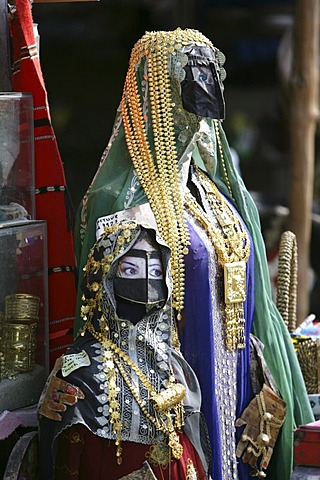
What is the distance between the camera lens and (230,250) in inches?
138

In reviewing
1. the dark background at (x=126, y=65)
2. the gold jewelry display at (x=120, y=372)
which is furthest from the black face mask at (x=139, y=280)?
the dark background at (x=126, y=65)

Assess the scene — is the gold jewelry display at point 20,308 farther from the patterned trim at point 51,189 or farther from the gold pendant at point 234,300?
the gold pendant at point 234,300

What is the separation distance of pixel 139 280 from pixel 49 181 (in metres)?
0.75

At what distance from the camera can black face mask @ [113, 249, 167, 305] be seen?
3096 mm

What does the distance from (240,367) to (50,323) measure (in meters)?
0.67

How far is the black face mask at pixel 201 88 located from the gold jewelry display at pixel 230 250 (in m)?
0.29

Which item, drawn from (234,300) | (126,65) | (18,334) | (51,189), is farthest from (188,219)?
(126,65)

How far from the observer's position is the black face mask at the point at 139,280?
310 cm

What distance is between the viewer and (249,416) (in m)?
3.60

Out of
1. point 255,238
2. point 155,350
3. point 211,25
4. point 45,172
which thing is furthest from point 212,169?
point 211,25

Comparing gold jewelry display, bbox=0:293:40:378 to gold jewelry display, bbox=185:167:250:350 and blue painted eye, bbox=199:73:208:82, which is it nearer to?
gold jewelry display, bbox=185:167:250:350

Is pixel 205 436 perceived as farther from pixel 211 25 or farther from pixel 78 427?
pixel 211 25

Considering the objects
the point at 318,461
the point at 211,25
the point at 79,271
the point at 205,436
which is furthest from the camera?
the point at 211,25

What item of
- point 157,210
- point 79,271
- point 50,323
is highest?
point 157,210
